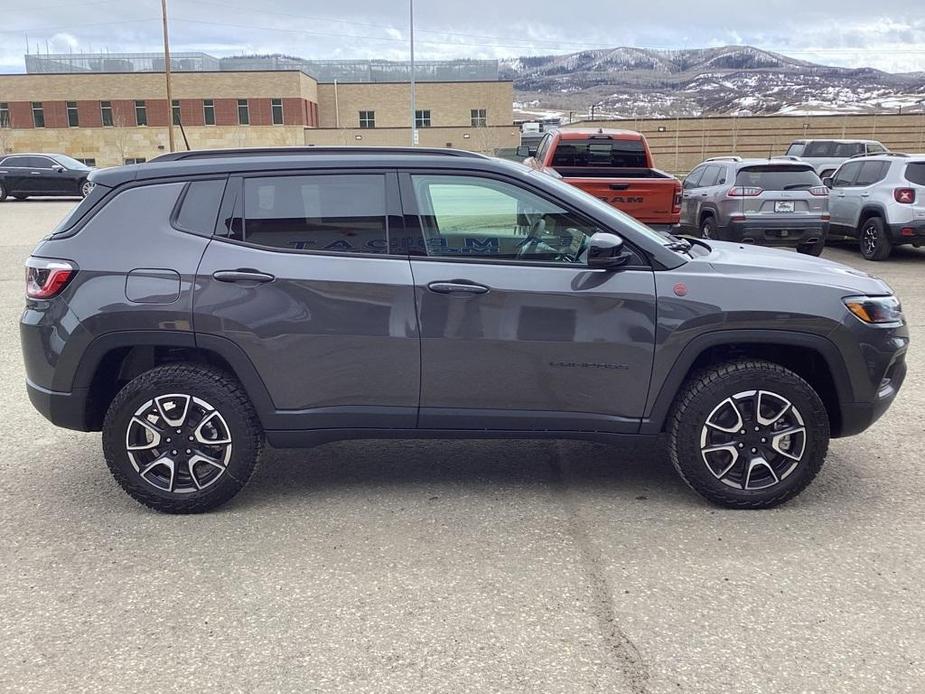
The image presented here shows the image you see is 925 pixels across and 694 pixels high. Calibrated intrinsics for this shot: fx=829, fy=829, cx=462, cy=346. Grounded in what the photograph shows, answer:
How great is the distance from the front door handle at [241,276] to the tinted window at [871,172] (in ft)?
39.2

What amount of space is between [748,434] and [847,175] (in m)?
11.9

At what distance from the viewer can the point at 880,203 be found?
508 inches

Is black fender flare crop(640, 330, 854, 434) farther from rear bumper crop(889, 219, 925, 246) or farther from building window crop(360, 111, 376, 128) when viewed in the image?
building window crop(360, 111, 376, 128)

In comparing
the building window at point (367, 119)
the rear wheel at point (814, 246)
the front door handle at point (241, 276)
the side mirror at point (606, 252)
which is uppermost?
the building window at point (367, 119)

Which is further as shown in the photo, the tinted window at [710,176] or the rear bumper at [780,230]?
the tinted window at [710,176]

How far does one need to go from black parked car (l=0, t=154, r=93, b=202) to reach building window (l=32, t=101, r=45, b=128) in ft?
134

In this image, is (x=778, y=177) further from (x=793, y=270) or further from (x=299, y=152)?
(x=299, y=152)

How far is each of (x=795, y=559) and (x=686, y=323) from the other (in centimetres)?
116

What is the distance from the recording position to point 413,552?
12.2 ft

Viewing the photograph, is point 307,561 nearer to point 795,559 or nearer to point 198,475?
point 198,475

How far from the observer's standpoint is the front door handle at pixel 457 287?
395cm

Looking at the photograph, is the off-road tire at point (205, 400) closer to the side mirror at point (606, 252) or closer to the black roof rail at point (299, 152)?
the black roof rail at point (299, 152)

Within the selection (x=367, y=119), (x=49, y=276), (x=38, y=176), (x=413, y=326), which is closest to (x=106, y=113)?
(x=367, y=119)

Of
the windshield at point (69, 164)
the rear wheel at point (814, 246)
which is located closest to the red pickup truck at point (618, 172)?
the rear wheel at point (814, 246)
